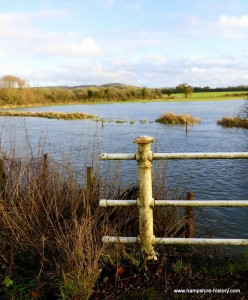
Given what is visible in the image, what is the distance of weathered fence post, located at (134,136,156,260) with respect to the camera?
3.43m

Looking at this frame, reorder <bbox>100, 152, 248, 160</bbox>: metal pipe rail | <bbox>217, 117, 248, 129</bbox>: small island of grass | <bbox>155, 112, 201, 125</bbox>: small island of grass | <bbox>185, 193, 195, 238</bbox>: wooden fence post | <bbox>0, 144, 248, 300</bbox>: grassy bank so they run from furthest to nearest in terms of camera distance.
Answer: <bbox>155, 112, 201, 125</bbox>: small island of grass < <bbox>217, 117, 248, 129</bbox>: small island of grass < <bbox>185, 193, 195, 238</bbox>: wooden fence post < <bbox>100, 152, 248, 160</bbox>: metal pipe rail < <bbox>0, 144, 248, 300</bbox>: grassy bank

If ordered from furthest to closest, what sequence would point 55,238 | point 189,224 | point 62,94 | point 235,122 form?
point 62,94 < point 235,122 < point 189,224 < point 55,238

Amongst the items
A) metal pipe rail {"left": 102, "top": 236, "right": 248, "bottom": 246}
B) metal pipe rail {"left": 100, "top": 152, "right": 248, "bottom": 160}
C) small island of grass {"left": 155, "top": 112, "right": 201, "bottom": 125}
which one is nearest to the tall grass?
metal pipe rail {"left": 102, "top": 236, "right": 248, "bottom": 246}

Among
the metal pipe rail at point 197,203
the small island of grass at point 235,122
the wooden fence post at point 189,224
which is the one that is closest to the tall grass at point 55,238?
the wooden fence post at point 189,224

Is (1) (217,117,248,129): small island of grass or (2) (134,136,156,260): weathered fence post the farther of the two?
(1) (217,117,248,129): small island of grass

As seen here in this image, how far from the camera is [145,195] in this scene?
3.48 metres

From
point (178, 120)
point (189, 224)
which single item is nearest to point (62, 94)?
point (178, 120)

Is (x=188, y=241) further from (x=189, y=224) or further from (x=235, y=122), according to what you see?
(x=235, y=122)

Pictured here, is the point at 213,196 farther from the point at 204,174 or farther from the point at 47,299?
the point at 47,299

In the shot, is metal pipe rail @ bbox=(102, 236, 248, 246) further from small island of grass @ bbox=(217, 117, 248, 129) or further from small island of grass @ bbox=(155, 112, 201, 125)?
small island of grass @ bbox=(155, 112, 201, 125)

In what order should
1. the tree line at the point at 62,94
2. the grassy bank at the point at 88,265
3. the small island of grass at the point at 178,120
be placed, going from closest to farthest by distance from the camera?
1. the grassy bank at the point at 88,265
2. the small island of grass at the point at 178,120
3. the tree line at the point at 62,94

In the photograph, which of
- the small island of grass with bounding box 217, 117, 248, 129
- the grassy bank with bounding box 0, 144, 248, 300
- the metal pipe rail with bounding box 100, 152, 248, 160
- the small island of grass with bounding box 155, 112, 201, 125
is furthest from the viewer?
the small island of grass with bounding box 155, 112, 201, 125

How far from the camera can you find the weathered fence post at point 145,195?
343cm

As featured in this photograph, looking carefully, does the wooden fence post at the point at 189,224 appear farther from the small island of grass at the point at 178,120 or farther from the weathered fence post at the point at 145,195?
the small island of grass at the point at 178,120
